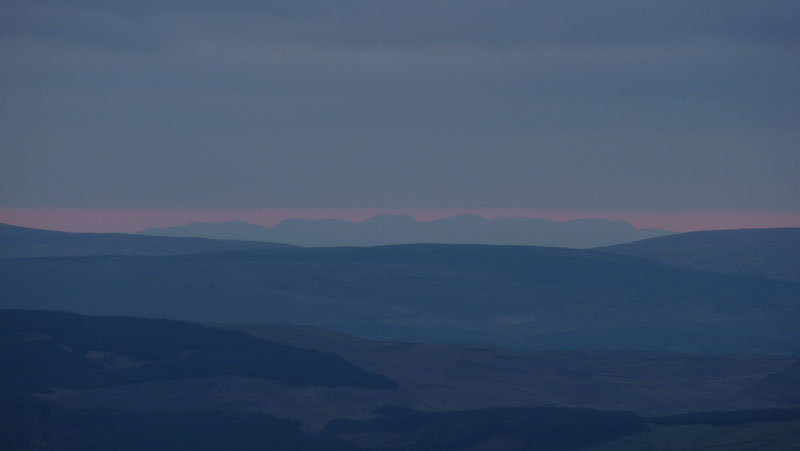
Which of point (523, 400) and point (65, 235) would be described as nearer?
point (523, 400)

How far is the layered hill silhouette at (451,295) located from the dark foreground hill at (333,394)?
24826mm

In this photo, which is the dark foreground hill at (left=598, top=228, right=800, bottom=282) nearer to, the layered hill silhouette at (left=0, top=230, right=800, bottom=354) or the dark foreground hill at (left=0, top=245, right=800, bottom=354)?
the layered hill silhouette at (left=0, top=230, right=800, bottom=354)

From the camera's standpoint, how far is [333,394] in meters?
47.0

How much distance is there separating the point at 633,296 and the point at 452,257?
76.4 feet

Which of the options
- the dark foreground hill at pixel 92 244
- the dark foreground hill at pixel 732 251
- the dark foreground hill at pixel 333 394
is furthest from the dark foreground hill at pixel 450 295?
the dark foreground hill at pixel 333 394

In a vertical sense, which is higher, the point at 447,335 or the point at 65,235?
the point at 65,235

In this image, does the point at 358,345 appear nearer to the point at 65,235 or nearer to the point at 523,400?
the point at 523,400

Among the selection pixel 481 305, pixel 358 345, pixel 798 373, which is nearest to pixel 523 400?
pixel 358 345

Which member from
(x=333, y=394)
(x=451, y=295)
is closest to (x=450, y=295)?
(x=451, y=295)

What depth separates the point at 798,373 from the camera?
55.6 m

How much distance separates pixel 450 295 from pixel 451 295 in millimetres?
91

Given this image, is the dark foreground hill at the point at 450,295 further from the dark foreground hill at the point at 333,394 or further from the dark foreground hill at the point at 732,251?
the dark foreground hill at the point at 333,394

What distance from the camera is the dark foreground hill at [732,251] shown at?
11050 cm

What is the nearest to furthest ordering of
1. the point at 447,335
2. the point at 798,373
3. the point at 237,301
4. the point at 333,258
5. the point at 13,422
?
the point at 13,422, the point at 798,373, the point at 447,335, the point at 237,301, the point at 333,258
